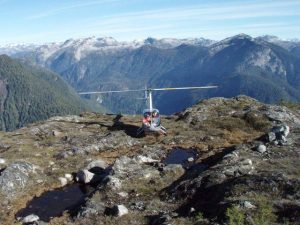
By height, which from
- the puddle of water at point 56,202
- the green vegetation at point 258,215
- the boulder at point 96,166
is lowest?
the puddle of water at point 56,202

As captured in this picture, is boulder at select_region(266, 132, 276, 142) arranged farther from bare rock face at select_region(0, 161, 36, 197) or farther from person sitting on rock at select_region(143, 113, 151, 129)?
bare rock face at select_region(0, 161, 36, 197)

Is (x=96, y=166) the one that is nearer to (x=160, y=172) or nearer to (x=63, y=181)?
(x=63, y=181)

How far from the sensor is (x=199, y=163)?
45.8 m

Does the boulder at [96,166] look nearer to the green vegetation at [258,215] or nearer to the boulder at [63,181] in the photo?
the boulder at [63,181]

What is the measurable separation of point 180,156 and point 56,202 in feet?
54.4

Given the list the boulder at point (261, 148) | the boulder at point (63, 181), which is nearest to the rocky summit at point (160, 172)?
the boulder at point (63, 181)

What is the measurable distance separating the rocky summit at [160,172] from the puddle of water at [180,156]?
0.11m

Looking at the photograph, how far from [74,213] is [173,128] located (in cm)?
3155

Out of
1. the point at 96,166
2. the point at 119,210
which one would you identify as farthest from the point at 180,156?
the point at 119,210

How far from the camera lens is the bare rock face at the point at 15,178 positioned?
40.8m

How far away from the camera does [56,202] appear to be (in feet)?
130

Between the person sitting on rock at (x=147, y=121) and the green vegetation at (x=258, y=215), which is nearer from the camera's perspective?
the green vegetation at (x=258, y=215)

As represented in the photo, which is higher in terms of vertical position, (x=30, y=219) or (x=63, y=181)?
(x=30, y=219)

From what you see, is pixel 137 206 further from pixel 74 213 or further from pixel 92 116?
pixel 92 116
